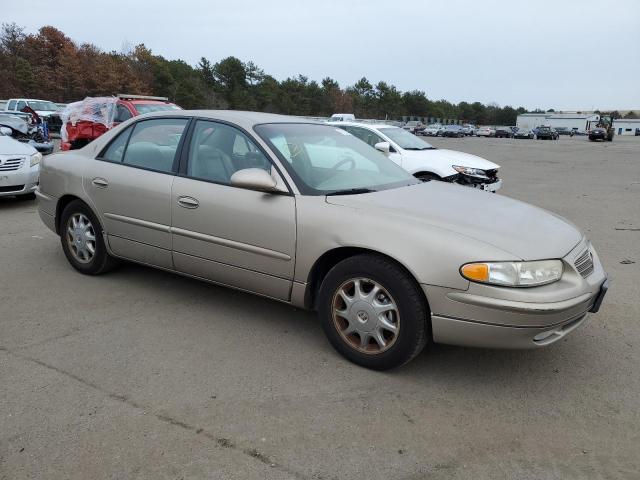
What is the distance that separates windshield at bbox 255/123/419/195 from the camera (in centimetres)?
369

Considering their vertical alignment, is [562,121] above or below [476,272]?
above

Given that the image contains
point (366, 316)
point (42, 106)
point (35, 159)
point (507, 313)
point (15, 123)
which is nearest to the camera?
point (507, 313)

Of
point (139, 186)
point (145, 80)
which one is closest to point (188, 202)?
point (139, 186)

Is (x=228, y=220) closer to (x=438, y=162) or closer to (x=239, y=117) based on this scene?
(x=239, y=117)

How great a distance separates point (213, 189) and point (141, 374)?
53.9 inches

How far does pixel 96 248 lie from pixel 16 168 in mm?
4328

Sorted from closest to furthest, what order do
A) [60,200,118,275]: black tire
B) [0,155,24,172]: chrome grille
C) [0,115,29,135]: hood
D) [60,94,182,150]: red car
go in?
[60,200,118,275]: black tire → [0,155,24,172]: chrome grille → [60,94,182,150]: red car → [0,115,29,135]: hood

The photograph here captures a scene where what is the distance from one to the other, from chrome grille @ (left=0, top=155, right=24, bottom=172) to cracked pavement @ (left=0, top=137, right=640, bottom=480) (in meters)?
4.13

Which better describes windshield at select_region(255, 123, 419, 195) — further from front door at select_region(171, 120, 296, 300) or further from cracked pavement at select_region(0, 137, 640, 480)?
cracked pavement at select_region(0, 137, 640, 480)

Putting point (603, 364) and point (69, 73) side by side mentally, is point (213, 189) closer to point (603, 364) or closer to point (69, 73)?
point (603, 364)

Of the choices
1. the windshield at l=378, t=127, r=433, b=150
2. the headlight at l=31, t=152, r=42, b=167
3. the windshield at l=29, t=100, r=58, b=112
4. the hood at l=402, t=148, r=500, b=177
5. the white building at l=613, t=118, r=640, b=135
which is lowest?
the headlight at l=31, t=152, r=42, b=167

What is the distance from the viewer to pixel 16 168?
8047 mm

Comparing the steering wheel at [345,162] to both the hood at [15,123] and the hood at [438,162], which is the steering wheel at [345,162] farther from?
the hood at [15,123]

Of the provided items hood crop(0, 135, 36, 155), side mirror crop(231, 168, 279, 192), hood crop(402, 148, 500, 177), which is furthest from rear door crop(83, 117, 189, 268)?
hood crop(402, 148, 500, 177)
